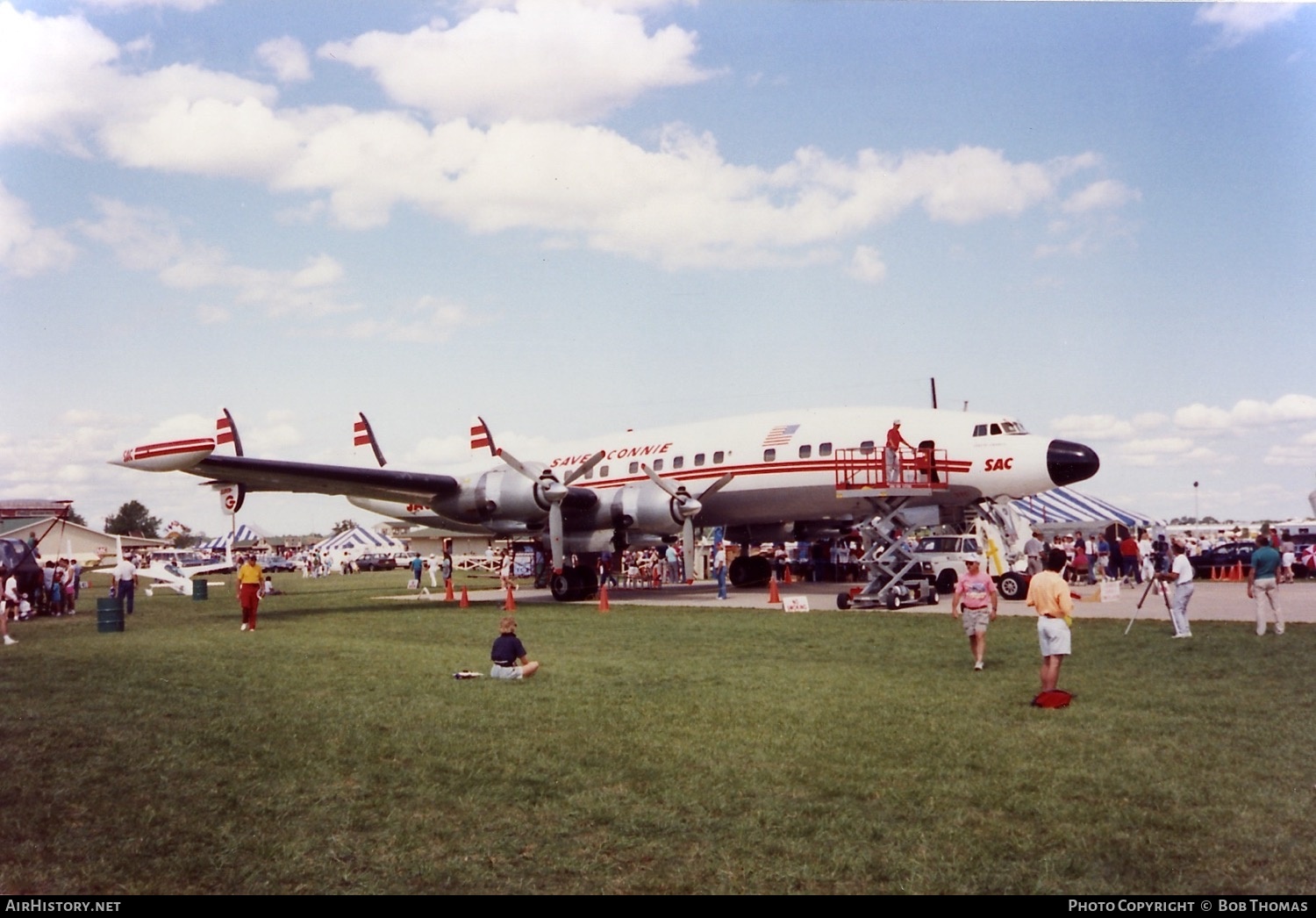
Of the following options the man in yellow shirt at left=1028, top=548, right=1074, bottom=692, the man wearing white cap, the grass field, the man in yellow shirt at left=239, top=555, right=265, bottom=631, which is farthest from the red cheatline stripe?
the man in yellow shirt at left=1028, top=548, right=1074, bottom=692

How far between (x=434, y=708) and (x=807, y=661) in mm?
5149

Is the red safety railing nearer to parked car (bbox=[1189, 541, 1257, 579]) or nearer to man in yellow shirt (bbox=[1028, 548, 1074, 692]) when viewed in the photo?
man in yellow shirt (bbox=[1028, 548, 1074, 692])

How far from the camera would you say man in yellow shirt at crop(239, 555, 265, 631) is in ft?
63.4

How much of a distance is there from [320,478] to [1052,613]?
58.0ft

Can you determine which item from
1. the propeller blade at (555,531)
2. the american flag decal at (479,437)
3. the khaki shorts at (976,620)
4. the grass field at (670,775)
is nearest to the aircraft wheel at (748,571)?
the propeller blade at (555,531)

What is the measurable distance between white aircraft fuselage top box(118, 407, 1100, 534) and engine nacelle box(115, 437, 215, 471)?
0.02 meters

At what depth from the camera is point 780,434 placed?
26.2m

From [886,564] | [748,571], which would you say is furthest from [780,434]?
[748,571]

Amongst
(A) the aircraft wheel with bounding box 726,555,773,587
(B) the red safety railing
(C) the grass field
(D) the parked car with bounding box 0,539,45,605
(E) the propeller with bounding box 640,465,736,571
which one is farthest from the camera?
(A) the aircraft wheel with bounding box 726,555,773,587

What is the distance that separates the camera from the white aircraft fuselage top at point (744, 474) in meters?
22.4

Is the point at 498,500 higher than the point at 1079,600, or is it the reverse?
the point at 498,500

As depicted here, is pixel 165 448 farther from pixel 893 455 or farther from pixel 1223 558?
pixel 1223 558
